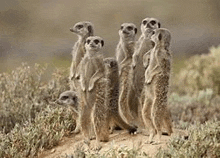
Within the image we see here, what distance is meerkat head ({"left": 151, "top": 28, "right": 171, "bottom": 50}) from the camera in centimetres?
548

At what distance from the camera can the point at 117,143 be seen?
5605mm

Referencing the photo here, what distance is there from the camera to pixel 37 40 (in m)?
25.6

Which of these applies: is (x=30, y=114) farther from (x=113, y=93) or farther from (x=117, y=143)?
(x=117, y=143)

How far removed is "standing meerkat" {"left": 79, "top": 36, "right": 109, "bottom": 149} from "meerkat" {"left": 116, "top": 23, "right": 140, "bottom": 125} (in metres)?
0.66

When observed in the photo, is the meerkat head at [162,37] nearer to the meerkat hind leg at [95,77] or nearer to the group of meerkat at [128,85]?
the group of meerkat at [128,85]

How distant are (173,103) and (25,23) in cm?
1847

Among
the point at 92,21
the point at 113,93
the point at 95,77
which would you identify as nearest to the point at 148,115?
the point at 113,93

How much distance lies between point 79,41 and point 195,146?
2044 mm

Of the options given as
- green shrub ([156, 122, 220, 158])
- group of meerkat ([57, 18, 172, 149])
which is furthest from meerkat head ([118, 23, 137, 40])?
green shrub ([156, 122, 220, 158])

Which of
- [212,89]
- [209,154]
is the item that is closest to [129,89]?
[209,154]

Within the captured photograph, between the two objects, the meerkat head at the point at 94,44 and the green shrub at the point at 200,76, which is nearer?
the meerkat head at the point at 94,44

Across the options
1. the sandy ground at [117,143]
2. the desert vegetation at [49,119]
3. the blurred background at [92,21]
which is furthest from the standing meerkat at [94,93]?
the blurred background at [92,21]

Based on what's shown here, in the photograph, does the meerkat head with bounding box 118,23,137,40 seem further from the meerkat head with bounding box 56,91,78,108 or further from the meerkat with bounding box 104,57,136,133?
the meerkat head with bounding box 56,91,78,108

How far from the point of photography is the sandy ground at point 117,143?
5410 millimetres
